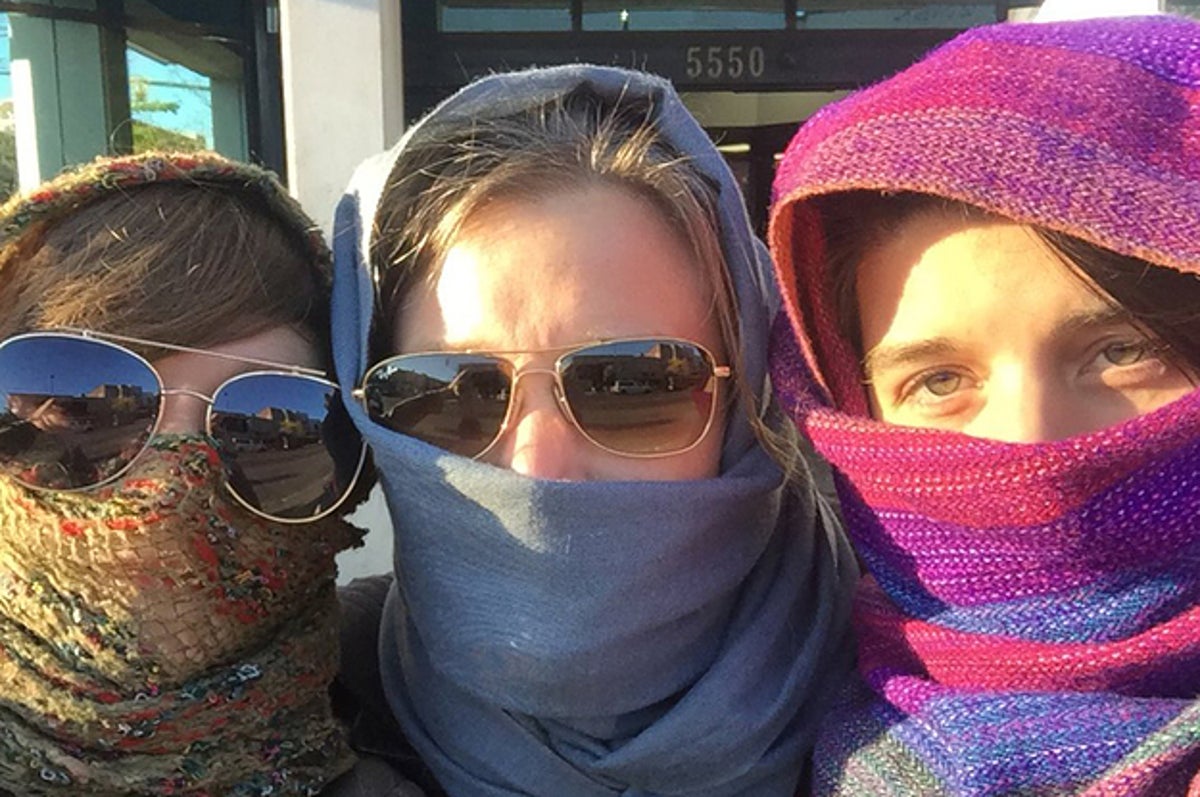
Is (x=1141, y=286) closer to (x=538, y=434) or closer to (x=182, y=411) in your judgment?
(x=538, y=434)

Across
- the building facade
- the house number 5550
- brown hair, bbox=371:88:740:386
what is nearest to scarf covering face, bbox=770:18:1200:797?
brown hair, bbox=371:88:740:386

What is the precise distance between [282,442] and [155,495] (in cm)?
16

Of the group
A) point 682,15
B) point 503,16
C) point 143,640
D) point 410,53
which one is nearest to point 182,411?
point 143,640

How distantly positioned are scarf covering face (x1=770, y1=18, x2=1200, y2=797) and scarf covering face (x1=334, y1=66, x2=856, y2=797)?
0.15 meters

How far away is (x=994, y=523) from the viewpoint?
1.11 m

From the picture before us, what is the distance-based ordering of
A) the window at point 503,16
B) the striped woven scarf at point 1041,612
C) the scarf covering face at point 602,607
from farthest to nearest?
the window at point 503,16
the scarf covering face at point 602,607
the striped woven scarf at point 1041,612

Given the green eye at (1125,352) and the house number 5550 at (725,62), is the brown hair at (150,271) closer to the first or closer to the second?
the green eye at (1125,352)

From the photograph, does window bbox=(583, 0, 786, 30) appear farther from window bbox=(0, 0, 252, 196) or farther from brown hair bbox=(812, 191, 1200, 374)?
brown hair bbox=(812, 191, 1200, 374)

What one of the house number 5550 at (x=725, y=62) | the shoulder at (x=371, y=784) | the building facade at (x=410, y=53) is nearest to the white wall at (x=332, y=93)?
the building facade at (x=410, y=53)

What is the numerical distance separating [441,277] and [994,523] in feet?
2.38

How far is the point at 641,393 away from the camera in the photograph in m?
1.28

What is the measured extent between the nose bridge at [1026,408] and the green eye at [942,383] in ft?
0.19

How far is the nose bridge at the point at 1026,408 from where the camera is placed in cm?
110

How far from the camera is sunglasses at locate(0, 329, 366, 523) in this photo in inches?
46.2
